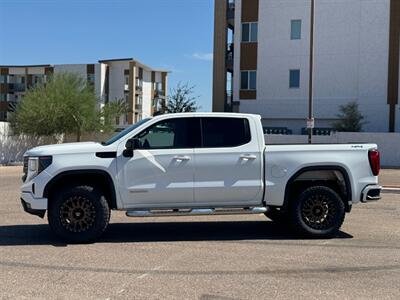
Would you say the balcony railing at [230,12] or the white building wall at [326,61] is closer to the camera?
the white building wall at [326,61]

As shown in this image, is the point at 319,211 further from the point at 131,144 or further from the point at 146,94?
the point at 146,94

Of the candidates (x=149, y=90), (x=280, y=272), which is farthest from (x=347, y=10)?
(x=149, y=90)

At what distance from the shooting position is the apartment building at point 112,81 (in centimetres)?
8444

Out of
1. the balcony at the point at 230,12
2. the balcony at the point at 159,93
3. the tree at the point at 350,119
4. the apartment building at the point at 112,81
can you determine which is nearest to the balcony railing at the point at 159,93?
the balcony at the point at 159,93

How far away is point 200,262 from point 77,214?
7.67 ft

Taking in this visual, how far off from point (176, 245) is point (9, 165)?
25602mm

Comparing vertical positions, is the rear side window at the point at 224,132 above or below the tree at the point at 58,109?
below

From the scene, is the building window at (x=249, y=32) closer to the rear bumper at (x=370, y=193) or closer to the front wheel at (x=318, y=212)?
the rear bumper at (x=370, y=193)

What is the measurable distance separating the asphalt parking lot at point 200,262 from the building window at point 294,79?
29370 mm

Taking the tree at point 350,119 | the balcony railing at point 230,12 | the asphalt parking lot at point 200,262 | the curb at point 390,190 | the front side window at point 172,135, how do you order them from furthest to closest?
the balcony railing at point 230,12
the tree at point 350,119
the curb at point 390,190
the front side window at point 172,135
the asphalt parking lot at point 200,262

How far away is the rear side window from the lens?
29.3 ft

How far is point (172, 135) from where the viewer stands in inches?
351

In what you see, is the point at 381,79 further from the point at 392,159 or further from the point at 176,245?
the point at 176,245

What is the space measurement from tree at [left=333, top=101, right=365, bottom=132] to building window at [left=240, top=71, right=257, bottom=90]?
6.93 metres
